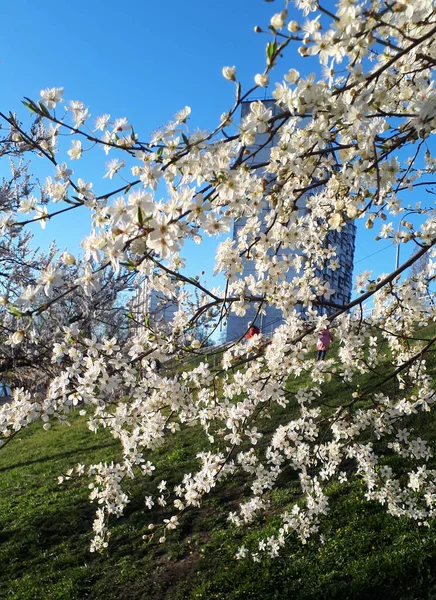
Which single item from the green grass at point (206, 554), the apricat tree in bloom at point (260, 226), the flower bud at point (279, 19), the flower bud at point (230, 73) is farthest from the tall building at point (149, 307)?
the green grass at point (206, 554)

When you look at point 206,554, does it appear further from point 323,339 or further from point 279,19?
point 279,19

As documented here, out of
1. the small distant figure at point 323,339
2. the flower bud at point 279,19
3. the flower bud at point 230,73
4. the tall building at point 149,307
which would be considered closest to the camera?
the flower bud at point 279,19

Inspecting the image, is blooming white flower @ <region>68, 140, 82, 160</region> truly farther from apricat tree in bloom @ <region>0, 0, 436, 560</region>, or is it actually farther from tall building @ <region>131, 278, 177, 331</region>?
tall building @ <region>131, 278, 177, 331</region>

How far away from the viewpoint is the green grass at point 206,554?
4809mm

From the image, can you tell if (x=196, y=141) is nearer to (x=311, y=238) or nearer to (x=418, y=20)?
(x=418, y=20)

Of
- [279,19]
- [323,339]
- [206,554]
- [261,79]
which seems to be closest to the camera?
[279,19]

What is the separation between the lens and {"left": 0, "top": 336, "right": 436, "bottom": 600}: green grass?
481 cm

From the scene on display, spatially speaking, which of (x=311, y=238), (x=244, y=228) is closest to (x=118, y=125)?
Answer: (x=244, y=228)

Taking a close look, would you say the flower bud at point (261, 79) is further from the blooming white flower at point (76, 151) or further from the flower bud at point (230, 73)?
the blooming white flower at point (76, 151)

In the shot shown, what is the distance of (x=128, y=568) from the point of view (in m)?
5.90

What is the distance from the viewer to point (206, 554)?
5.91 m

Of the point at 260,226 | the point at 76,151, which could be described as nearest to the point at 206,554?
the point at 260,226

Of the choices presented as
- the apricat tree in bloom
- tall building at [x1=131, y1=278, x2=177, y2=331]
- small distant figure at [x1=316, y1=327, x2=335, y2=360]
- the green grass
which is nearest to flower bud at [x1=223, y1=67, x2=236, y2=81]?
the apricat tree in bloom

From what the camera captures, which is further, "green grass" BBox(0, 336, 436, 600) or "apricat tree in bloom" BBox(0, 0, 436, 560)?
"green grass" BBox(0, 336, 436, 600)
